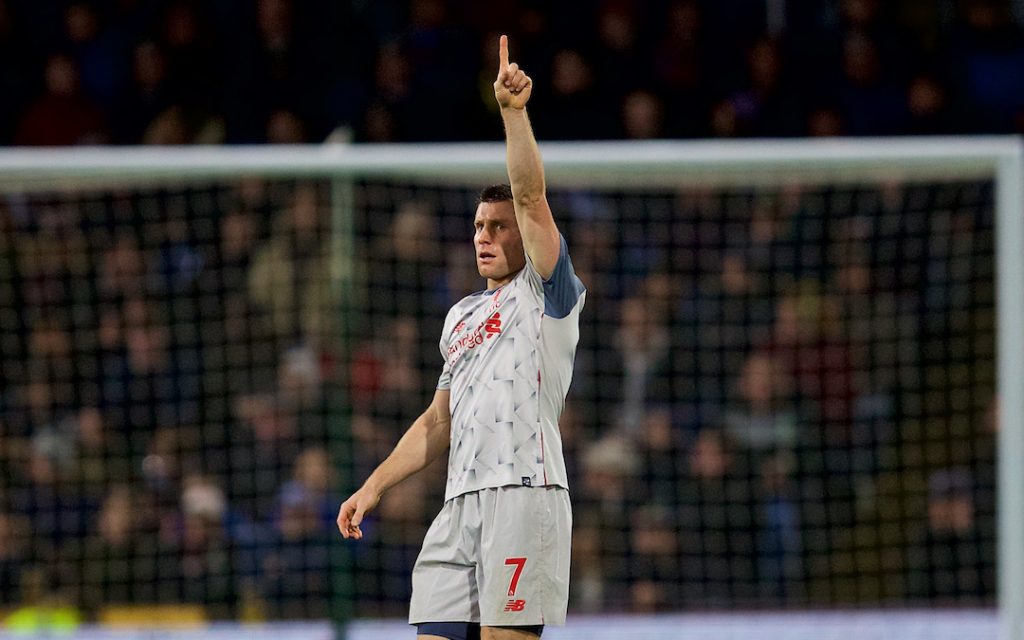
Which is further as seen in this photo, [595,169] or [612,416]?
Answer: [612,416]

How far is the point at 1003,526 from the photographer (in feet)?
20.2

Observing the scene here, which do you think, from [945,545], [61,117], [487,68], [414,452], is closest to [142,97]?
[61,117]

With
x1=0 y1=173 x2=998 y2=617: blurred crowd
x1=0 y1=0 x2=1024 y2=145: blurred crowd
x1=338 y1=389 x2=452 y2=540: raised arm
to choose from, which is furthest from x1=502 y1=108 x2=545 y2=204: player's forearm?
x1=0 y1=0 x2=1024 y2=145: blurred crowd

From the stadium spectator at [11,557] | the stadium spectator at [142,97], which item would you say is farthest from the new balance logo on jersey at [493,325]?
the stadium spectator at [142,97]

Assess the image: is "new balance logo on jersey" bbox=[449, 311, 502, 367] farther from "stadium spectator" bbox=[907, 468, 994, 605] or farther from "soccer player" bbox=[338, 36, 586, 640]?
"stadium spectator" bbox=[907, 468, 994, 605]

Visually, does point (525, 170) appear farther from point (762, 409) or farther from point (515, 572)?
point (762, 409)

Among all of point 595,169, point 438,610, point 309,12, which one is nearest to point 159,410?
point 595,169

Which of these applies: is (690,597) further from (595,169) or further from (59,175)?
(59,175)

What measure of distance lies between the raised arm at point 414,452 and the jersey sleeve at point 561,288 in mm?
467

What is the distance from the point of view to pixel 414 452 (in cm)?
430

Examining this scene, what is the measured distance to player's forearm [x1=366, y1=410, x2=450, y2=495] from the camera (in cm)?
426

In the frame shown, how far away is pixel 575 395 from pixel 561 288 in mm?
4165

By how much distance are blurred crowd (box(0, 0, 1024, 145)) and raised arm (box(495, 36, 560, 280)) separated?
206 inches

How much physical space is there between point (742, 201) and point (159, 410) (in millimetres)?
3316
